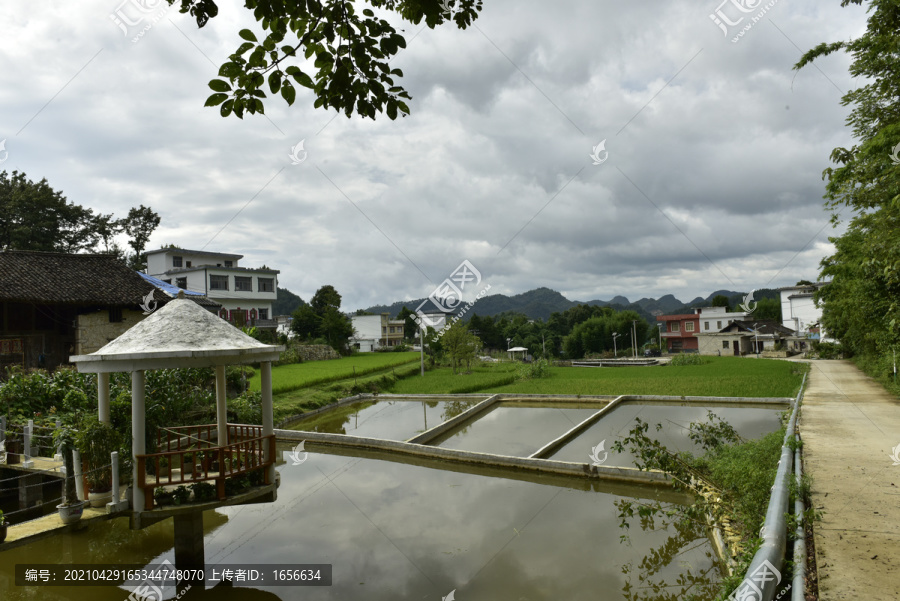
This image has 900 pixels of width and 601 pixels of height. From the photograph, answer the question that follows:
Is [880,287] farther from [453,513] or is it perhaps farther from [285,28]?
[285,28]

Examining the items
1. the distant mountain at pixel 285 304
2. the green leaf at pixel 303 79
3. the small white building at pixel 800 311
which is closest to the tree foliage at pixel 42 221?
the green leaf at pixel 303 79

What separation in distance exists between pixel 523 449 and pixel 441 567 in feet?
21.7

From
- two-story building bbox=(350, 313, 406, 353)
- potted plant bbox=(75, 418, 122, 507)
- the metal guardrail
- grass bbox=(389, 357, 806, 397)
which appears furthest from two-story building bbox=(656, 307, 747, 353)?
potted plant bbox=(75, 418, 122, 507)

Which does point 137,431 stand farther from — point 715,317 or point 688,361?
point 715,317

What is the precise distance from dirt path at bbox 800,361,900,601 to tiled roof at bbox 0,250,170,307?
808 inches

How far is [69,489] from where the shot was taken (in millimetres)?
6672

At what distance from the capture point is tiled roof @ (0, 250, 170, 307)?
55.2 ft

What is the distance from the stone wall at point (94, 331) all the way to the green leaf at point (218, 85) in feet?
60.2

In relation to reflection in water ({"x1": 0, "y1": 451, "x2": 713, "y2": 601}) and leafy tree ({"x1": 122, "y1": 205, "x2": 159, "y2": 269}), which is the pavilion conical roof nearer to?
reflection in water ({"x1": 0, "y1": 451, "x2": 713, "y2": 601})

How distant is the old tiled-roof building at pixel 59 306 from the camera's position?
17078mm

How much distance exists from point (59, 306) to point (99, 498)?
49.1ft

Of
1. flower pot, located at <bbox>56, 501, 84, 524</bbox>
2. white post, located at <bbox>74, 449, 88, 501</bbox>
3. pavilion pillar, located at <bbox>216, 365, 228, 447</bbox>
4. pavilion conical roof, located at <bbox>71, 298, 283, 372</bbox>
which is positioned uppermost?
pavilion conical roof, located at <bbox>71, 298, 283, 372</bbox>

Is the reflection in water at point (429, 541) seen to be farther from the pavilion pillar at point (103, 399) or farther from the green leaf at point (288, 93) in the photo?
the green leaf at point (288, 93)

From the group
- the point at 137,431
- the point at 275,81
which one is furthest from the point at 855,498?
the point at 137,431
